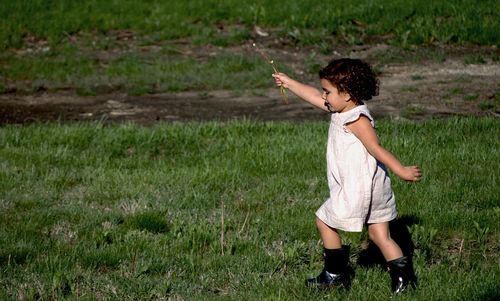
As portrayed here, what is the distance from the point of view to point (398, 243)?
5746 millimetres

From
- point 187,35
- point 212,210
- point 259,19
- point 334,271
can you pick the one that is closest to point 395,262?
point 334,271

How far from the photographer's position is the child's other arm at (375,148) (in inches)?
181

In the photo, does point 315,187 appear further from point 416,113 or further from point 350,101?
point 416,113

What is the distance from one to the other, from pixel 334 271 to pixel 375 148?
762mm

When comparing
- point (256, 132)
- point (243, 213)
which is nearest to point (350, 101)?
point (243, 213)

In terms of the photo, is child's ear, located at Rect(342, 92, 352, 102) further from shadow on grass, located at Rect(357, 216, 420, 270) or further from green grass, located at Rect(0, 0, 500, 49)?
green grass, located at Rect(0, 0, 500, 49)

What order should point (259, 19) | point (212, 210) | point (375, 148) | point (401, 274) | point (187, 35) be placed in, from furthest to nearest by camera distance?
1. point (259, 19)
2. point (187, 35)
3. point (212, 210)
4. point (401, 274)
5. point (375, 148)

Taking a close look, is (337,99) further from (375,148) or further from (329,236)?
(329,236)

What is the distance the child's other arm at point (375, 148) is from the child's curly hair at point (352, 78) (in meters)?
0.16

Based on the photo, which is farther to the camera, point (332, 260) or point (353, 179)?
point (332, 260)

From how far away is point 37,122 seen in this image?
9938 mm

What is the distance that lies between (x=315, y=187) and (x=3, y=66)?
7369 millimetres

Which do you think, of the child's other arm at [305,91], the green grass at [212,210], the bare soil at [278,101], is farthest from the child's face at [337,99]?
the bare soil at [278,101]

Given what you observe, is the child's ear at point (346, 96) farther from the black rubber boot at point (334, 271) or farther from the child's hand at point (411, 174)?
the black rubber boot at point (334, 271)
